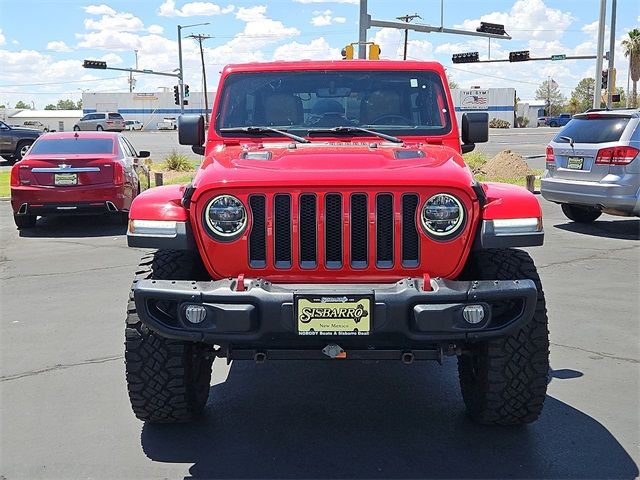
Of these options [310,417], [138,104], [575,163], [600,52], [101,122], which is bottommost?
[310,417]

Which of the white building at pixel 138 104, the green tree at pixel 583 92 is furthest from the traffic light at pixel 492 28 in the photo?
the green tree at pixel 583 92

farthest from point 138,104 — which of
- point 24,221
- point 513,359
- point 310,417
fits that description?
point 513,359

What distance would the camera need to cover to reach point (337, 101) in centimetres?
515

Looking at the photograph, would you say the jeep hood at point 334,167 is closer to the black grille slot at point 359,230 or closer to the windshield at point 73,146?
the black grille slot at point 359,230

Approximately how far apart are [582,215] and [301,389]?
8.32 meters

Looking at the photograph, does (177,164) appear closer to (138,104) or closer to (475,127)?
(475,127)

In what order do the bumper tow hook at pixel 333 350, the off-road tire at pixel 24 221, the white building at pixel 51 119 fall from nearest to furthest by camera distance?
the bumper tow hook at pixel 333 350, the off-road tire at pixel 24 221, the white building at pixel 51 119

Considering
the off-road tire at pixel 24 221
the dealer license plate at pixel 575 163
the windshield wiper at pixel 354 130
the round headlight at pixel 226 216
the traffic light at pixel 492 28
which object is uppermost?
the traffic light at pixel 492 28

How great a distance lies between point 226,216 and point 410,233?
2.98ft

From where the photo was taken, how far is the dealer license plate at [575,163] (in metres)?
10.6

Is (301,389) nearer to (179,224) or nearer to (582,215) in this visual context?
(179,224)

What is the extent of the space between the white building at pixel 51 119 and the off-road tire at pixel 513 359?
3299 inches

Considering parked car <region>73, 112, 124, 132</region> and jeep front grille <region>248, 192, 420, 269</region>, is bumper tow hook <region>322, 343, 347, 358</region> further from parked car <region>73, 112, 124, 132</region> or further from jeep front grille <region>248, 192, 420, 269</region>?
parked car <region>73, 112, 124, 132</region>

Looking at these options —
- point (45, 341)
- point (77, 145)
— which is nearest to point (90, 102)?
point (77, 145)
